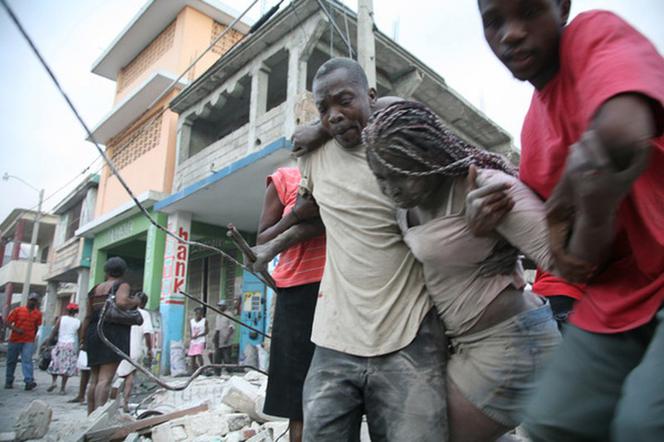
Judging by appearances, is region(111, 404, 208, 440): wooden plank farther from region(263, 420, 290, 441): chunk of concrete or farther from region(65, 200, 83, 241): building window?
region(65, 200, 83, 241): building window

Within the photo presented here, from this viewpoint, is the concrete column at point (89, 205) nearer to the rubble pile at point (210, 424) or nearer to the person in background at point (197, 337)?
the person in background at point (197, 337)

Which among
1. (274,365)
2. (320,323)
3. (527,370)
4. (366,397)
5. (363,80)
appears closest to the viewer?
(527,370)

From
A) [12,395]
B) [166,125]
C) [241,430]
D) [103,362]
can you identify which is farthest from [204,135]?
[241,430]

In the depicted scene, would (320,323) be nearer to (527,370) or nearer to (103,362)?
(527,370)

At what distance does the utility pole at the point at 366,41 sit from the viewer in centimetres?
495

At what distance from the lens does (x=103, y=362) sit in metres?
4.47

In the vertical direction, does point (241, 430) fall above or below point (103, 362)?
below

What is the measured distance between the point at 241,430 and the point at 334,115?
2703mm

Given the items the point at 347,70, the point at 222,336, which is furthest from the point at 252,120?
the point at 347,70

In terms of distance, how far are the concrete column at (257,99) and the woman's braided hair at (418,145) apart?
7.21 metres

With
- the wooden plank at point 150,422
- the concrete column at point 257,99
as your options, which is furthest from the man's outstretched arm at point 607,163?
the concrete column at point 257,99

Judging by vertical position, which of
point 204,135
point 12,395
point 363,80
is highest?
point 204,135

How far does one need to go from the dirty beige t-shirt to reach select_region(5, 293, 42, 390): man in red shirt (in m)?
8.45

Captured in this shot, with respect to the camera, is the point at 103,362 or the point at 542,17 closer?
the point at 542,17
